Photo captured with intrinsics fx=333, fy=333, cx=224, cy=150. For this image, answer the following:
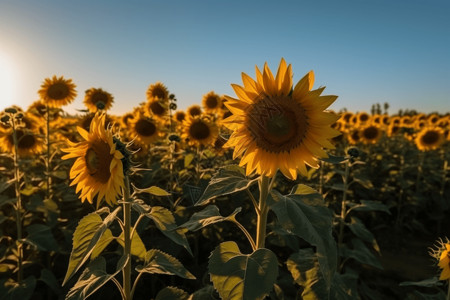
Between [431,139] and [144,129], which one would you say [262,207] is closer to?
[144,129]

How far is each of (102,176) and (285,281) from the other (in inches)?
86.7

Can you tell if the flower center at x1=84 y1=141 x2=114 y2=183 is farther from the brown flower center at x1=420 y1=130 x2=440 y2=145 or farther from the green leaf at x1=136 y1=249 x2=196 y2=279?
the brown flower center at x1=420 y1=130 x2=440 y2=145

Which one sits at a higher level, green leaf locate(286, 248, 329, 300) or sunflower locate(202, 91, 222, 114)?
sunflower locate(202, 91, 222, 114)

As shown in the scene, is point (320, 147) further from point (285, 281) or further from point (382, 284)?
point (382, 284)

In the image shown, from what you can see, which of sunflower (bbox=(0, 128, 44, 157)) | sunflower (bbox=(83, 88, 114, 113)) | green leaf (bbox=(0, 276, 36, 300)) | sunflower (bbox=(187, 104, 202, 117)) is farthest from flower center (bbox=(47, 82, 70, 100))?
green leaf (bbox=(0, 276, 36, 300))

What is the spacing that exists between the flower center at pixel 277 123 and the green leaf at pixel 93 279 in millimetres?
1146

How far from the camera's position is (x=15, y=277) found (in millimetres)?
4227

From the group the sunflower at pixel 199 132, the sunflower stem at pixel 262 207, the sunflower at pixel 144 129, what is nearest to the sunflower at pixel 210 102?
the sunflower at pixel 144 129

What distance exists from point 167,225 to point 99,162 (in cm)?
65

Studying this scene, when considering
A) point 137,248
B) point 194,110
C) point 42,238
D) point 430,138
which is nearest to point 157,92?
point 194,110

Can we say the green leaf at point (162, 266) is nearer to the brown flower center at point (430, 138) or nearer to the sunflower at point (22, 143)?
the sunflower at point (22, 143)

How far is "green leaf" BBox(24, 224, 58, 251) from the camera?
351 centimetres

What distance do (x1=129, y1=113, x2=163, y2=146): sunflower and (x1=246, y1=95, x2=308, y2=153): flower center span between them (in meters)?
4.84

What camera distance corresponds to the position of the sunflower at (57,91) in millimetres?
6722
